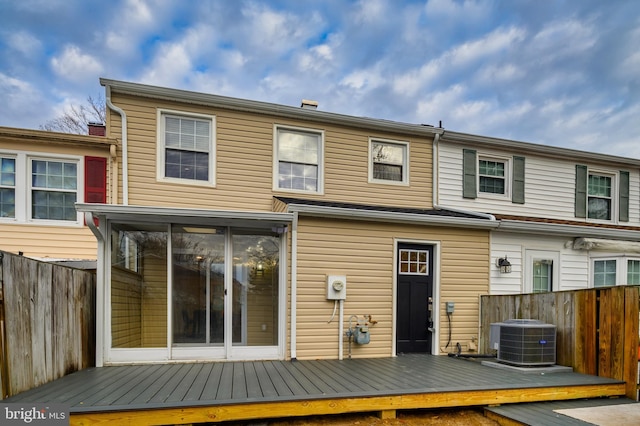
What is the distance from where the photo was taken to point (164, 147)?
19.3ft

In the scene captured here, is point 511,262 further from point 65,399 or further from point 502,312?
point 65,399

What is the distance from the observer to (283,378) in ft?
12.9

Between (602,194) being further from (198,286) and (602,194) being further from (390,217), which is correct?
(198,286)

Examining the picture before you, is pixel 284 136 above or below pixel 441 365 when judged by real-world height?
above

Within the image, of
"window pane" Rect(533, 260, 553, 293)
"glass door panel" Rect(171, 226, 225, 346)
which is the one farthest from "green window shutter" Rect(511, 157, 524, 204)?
"glass door panel" Rect(171, 226, 225, 346)

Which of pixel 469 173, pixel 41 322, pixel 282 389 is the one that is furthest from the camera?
pixel 469 173

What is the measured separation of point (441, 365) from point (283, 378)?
2457mm

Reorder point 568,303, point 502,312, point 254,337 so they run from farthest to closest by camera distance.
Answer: point 502,312 < point 254,337 < point 568,303

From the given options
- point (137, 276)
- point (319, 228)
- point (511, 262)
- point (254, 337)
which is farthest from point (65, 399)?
point (511, 262)

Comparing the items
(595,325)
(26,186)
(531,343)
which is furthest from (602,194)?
(26,186)

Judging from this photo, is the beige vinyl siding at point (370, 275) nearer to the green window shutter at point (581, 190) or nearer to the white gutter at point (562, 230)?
the white gutter at point (562, 230)

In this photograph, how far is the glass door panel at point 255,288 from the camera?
16.3 ft

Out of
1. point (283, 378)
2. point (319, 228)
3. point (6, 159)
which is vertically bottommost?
point (283, 378)

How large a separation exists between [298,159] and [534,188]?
5637mm
